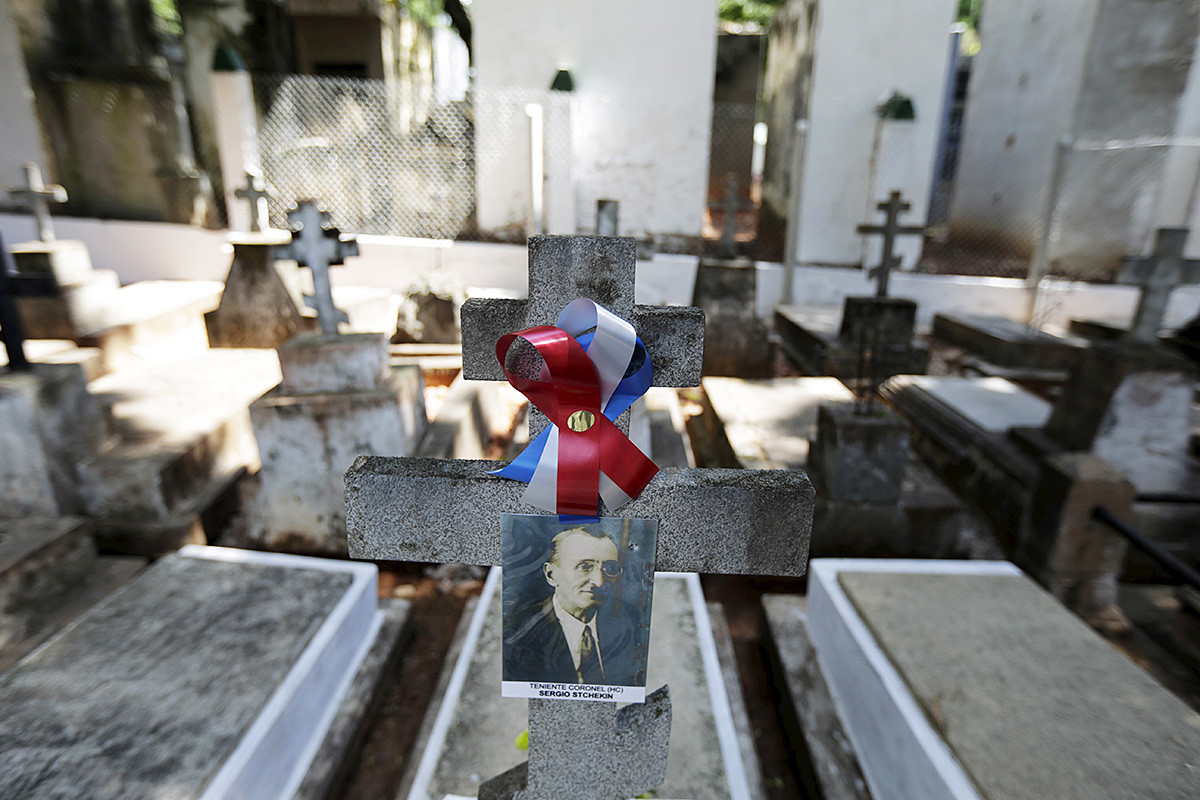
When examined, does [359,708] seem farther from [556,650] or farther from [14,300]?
[14,300]

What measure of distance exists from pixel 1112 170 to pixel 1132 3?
6.86 ft

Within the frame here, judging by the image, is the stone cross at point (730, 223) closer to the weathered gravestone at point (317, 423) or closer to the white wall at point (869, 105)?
the white wall at point (869, 105)

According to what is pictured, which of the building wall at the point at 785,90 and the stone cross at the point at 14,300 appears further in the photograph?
the building wall at the point at 785,90

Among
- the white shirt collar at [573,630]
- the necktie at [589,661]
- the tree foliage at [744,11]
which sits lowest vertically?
the necktie at [589,661]

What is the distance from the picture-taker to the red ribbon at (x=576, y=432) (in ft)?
3.19

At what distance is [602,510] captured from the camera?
1150mm

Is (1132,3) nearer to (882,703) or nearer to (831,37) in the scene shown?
(831,37)

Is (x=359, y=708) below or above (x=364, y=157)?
below

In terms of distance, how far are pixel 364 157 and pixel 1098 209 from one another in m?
10.2

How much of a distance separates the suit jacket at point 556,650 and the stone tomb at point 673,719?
2.49ft

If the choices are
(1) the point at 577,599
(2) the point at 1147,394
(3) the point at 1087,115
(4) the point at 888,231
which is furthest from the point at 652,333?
(3) the point at 1087,115

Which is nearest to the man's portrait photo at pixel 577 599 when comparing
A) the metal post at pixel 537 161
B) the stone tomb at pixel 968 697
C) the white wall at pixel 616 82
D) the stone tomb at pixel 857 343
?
the stone tomb at pixel 968 697

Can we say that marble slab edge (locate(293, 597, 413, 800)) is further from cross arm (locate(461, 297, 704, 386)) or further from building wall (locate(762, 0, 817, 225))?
building wall (locate(762, 0, 817, 225))

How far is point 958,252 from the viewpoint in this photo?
1141cm
